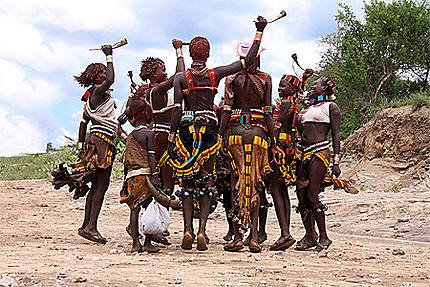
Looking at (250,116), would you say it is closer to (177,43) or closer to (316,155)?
(316,155)

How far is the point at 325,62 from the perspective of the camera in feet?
103

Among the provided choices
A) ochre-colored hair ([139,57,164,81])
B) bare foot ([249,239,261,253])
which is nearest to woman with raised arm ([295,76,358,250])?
bare foot ([249,239,261,253])

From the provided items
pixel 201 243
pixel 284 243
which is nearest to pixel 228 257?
pixel 201 243

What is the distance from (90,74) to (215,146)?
214cm

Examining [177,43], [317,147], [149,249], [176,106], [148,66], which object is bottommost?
[149,249]

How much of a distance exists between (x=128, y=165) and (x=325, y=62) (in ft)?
85.8

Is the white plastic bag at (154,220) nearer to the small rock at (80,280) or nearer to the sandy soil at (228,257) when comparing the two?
the sandy soil at (228,257)

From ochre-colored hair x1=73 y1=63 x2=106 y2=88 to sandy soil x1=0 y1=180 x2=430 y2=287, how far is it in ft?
7.17

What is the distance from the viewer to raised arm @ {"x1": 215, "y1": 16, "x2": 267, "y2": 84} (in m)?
6.57

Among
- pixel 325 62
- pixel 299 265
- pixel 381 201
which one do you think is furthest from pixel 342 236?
pixel 325 62

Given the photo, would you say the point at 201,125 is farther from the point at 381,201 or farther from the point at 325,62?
the point at 325,62

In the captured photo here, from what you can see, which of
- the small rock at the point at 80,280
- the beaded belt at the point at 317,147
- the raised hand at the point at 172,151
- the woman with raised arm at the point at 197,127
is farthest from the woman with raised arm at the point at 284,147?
the small rock at the point at 80,280

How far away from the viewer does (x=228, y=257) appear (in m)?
6.04

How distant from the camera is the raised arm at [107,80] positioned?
731cm
